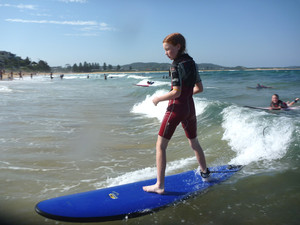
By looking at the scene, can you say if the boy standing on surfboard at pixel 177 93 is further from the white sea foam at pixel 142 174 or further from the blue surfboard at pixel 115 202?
the white sea foam at pixel 142 174

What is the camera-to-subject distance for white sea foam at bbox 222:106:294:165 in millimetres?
4998

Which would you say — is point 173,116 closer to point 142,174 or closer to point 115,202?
point 115,202

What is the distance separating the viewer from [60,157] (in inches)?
222

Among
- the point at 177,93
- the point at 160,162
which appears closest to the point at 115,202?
the point at 160,162

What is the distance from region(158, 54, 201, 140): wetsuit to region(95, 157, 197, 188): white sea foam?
4.84 feet

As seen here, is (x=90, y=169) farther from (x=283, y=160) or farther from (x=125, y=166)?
(x=283, y=160)

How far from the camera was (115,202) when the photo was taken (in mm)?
3215

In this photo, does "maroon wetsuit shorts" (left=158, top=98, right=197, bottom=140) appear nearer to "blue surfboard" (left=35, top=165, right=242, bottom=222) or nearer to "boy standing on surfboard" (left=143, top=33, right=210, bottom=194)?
"boy standing on surfboard" (left=143, top=33, right=210, bottom=194)

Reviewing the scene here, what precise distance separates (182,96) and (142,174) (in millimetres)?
1964

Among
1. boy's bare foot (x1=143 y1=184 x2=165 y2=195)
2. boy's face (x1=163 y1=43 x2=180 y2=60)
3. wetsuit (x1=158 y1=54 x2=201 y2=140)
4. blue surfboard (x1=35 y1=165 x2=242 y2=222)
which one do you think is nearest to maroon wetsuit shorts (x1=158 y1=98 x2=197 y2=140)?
wetsuit (x1=158 y1=54 x2=201 y2=140)

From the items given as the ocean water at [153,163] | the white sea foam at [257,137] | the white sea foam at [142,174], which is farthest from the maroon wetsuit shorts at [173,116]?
the white sea foam at [257,137]

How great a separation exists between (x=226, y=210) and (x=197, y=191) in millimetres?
526

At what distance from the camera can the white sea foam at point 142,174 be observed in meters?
Result: 4.29

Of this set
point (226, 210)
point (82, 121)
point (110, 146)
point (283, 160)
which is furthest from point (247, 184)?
point (82, 121)
